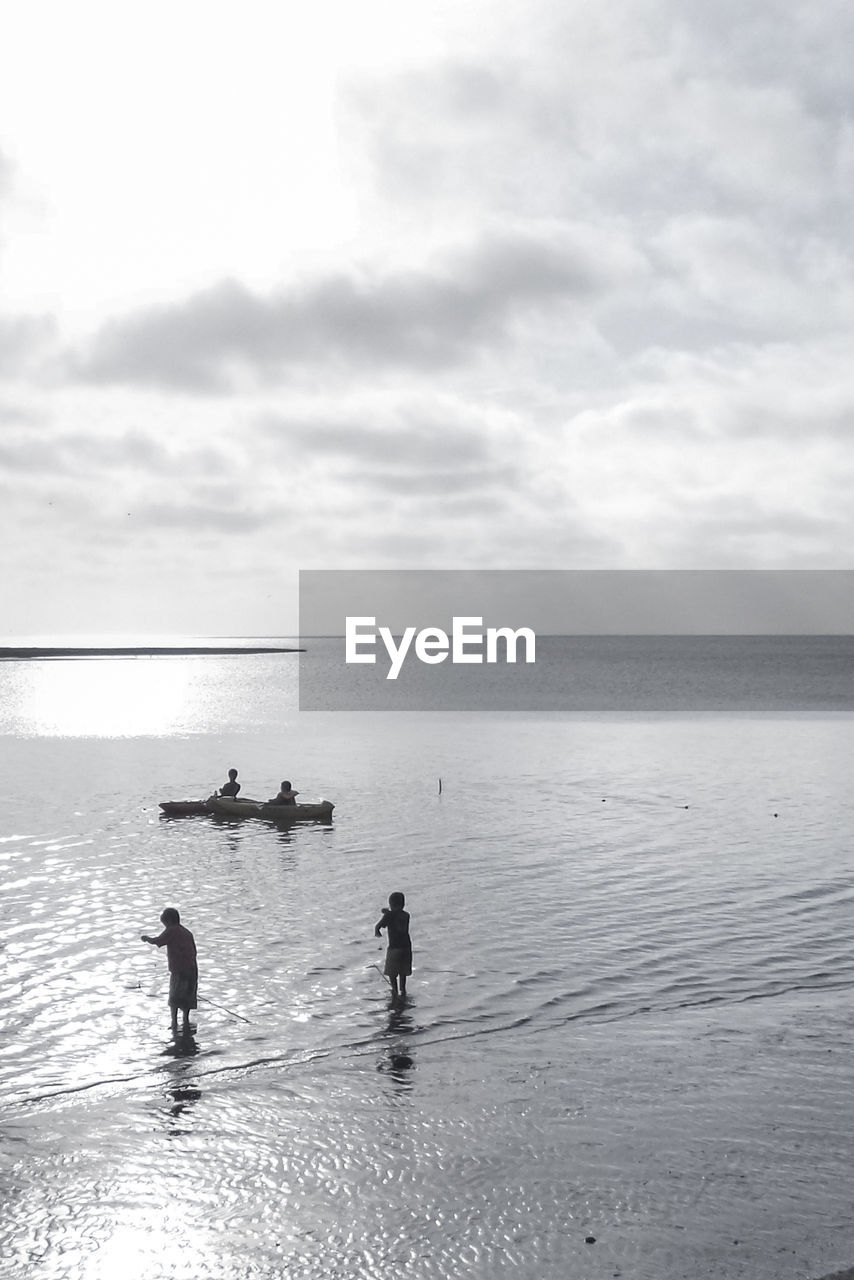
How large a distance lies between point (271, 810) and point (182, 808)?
4.01 meters

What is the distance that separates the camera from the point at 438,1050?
16.5m

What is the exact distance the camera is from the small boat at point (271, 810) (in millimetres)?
38812

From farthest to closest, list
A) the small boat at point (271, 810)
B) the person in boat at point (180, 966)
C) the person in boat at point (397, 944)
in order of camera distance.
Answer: the small boat at point (271, 810) < the person in boat at point (397, 944) < the person in boat at point (180, 966)

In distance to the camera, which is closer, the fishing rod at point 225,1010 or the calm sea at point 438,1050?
the calm sea at point 438,1050

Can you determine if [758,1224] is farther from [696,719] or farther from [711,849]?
[696,719]

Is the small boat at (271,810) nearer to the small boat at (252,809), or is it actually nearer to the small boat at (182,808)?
the small boat at (252,809)

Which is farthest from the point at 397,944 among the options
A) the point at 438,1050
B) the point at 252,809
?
the point at 252,809

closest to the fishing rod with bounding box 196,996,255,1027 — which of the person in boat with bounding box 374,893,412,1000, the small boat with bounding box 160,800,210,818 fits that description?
the person in boat with bounding box 374,893,412,1000

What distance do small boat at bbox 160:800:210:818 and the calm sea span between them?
51cm

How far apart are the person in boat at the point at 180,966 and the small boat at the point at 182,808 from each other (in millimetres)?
23998

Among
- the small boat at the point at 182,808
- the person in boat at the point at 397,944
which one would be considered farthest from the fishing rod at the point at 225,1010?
the small boat at the point at 182,808

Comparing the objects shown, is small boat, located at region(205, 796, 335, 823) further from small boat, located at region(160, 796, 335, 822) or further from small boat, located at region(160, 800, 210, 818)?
small boat, located at region(160, 800, 210, 818)

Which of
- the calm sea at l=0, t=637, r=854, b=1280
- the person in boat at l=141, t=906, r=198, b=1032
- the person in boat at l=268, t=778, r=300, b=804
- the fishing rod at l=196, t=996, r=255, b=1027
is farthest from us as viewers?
the person in boat at l=268, t=778, r=300, b=804

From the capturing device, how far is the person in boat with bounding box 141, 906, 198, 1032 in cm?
1694
